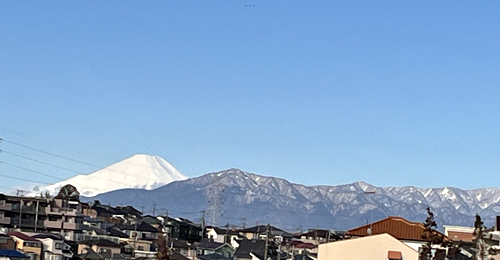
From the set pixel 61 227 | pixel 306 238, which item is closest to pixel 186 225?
pixel 306 238

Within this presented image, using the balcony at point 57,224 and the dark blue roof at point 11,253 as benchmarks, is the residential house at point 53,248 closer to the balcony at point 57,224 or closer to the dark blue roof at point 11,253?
the dark blue roof at point 11,253

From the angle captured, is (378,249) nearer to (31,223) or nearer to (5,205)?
(31,223)

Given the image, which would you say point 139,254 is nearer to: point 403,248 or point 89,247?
point 89,247

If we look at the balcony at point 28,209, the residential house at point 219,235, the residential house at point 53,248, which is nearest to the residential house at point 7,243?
the residential house at point 53,248

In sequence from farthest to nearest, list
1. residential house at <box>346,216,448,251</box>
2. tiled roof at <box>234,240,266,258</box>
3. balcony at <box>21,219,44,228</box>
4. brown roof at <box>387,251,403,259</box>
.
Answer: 1. tiled roof at <box>234,240,266,258</box>
2. balcony at <box>21,219,44,228</box>
3. residential house at <box>346,216,448,251</box>
4. brown roof at <box>387,251,403,259</box>

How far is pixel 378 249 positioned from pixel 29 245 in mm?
26603

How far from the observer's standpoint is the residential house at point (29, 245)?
5659 centimetres

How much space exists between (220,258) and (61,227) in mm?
16034

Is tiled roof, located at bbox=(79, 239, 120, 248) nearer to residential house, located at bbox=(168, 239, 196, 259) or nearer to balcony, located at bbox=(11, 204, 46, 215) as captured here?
balcony, located at bbox=(11, 204, 46, 215)

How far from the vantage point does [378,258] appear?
142 ft

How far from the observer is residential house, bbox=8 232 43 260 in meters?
56.6

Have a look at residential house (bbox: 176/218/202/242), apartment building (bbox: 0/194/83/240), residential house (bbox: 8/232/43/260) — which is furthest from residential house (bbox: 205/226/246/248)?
residential house (bbox: 8/232/43/260)

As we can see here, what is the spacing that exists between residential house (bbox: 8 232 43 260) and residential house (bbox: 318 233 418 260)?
2400cm

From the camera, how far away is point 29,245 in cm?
5769
